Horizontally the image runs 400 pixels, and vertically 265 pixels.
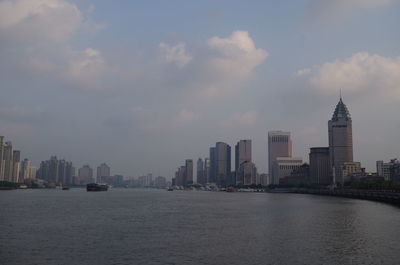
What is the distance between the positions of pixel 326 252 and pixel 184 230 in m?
22.8

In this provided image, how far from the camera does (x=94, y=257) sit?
37594mm

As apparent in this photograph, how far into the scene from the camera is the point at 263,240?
158 ft

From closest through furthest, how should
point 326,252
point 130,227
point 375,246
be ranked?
point 326,252
point 375,246
point 130,227

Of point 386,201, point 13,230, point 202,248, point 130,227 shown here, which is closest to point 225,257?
point 202,248

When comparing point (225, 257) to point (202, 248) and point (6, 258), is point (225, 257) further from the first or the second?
point (6, 258)

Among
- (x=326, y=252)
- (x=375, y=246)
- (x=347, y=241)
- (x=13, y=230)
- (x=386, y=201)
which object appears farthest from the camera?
(x=386, y=201)

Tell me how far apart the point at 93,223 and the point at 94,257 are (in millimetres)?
28356

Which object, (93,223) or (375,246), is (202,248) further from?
(93,223)

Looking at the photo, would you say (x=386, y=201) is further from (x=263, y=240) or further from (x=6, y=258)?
(x=6, y=258)

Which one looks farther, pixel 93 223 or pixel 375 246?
pixel 93 223

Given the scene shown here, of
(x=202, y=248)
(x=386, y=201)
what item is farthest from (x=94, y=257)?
(x=386, y=201)

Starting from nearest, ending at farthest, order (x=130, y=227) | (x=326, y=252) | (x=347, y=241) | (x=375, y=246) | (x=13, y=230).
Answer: (x=326, y=252)
(x=375, y=246)
(x=347, y=241)
(x=13, y=230)
(x=130, y=227)

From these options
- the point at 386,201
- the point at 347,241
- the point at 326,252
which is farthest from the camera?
the point at 386,201

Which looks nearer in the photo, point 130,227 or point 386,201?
point 130,227
